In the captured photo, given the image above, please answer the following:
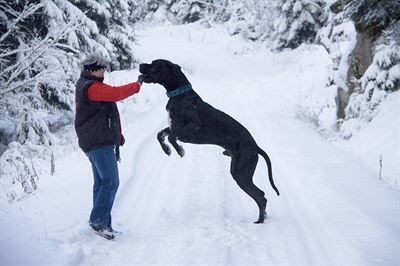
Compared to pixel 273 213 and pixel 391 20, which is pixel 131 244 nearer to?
pixel 273 213

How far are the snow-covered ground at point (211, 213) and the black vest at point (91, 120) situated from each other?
1.05 meters

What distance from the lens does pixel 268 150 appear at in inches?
348

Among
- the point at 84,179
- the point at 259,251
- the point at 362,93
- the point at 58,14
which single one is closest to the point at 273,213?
the point at 259,251

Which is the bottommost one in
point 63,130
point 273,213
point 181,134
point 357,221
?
point 63,130

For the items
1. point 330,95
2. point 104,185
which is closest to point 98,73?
point 104,185

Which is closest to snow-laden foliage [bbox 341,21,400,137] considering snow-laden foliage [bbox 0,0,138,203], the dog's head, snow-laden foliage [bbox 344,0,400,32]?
snow-laden foliage [bbox 344,0,400,32]

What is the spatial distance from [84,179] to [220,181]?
Result: 2.20 m

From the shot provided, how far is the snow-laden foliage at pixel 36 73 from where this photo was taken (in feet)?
22.6

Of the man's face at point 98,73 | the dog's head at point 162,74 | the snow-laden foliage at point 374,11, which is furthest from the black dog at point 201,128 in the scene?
the snow-laden foliage at point 374,11

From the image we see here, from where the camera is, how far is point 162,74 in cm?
516

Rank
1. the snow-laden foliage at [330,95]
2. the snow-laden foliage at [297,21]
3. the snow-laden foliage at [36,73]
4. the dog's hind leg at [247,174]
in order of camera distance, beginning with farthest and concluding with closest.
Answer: the snow-laden foliage at [297,21] → the snow-laden foliage at [330,95] → the snow-laden foliage at [36,73] → the dog's hind leg at [247,174]

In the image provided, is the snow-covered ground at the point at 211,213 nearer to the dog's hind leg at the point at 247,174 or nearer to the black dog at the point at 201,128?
the dog's hind leg at the point at 247,174

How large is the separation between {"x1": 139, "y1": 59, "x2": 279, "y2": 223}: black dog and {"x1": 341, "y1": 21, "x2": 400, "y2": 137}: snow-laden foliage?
5737 mm

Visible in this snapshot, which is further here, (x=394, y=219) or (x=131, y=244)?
(x=394, y=219)
